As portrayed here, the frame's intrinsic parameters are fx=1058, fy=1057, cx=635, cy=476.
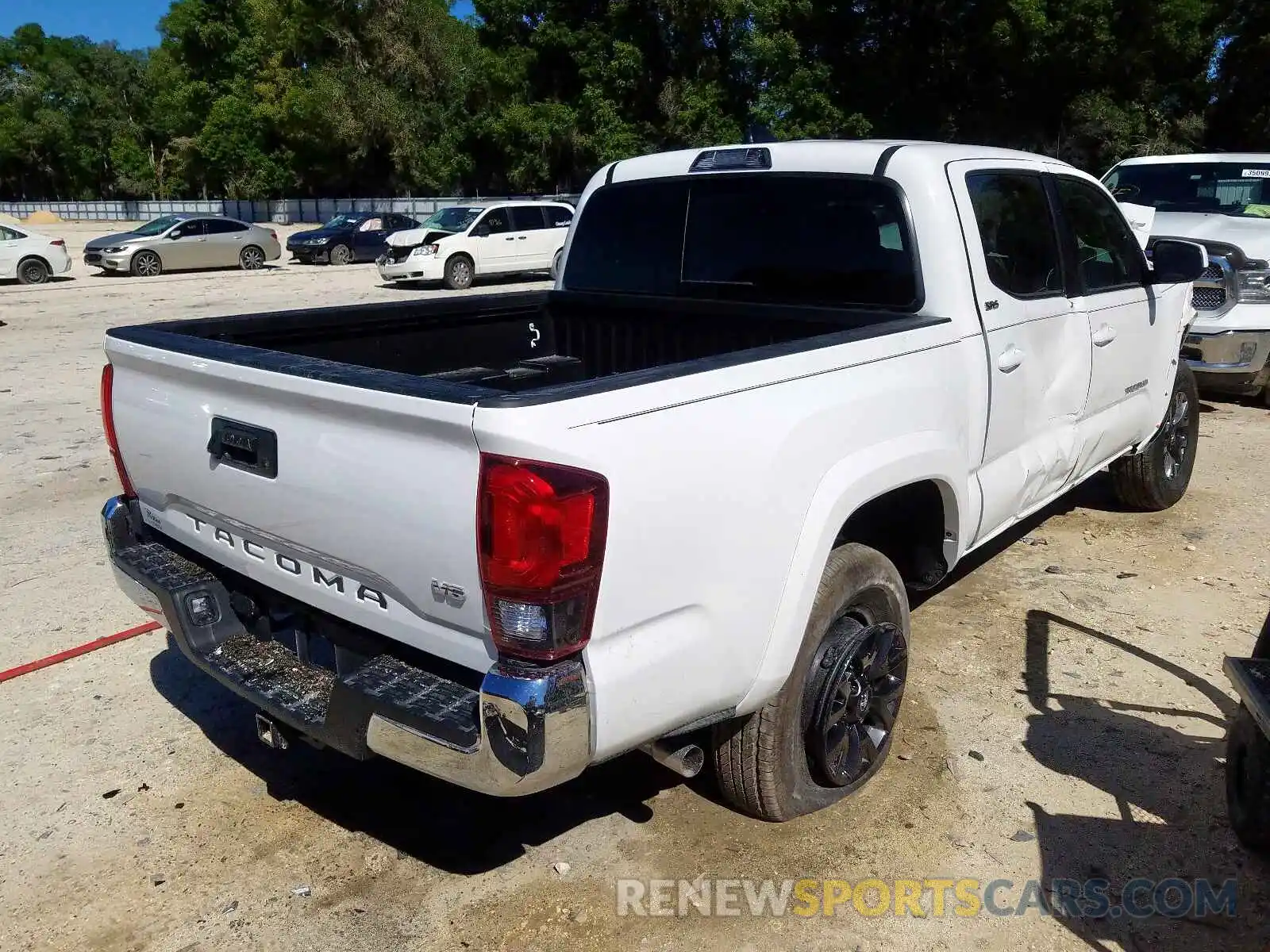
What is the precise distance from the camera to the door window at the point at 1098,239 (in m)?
4.54

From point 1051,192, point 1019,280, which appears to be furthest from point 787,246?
point 1051,192

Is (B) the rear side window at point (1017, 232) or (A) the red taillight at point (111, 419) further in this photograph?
(B) the rear side window at point (1017, 232)

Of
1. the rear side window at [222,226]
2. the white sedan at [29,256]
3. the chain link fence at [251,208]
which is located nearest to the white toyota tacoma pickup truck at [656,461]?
the white sedan at [29,256]

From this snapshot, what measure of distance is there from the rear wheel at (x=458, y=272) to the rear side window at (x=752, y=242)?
56.4ft

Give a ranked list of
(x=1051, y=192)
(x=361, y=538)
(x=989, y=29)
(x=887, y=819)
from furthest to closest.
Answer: (x=989, y=29) < (x=1051, y=192) < (x=887, y=819) < (x=361, y=538)

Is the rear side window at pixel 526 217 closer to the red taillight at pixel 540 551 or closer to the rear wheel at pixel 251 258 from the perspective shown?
the rear wheel at pixel 251 258

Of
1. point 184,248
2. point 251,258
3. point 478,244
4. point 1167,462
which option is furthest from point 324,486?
point 251,258

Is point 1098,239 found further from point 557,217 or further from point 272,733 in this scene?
point 557,217

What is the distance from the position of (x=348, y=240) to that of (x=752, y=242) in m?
25.6

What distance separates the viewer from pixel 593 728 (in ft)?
7.86

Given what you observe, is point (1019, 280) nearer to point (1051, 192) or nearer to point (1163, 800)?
point (1051, 192)

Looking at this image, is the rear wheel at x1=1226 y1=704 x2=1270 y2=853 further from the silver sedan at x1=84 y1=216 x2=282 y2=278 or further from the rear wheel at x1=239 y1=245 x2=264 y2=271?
the rear wheel at x1=239 y1=245 x2=264 y2=271

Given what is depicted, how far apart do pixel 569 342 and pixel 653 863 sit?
92.0 inches

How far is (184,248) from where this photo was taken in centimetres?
2509
